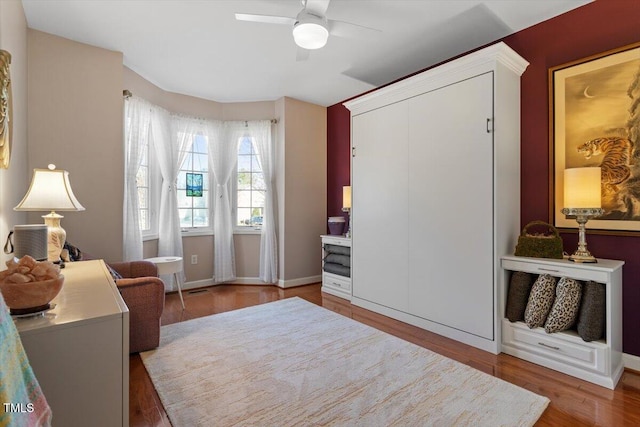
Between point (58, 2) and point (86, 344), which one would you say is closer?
point (86, 344)

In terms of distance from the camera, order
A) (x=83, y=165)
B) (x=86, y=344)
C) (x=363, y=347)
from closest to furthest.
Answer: (x=86, y=344) → (x=363, y=347) → (x=83, y=165)

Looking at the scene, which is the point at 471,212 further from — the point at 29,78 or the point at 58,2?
the point at 29,78

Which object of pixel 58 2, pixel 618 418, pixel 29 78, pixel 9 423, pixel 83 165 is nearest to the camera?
pixel 9 423

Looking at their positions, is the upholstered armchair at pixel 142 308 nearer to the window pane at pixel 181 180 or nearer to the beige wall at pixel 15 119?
the beige wall at pixel 15 119

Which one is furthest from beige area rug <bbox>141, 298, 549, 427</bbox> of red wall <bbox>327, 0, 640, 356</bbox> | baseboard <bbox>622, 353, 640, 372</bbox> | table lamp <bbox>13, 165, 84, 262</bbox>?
red wall <bbox>327, 0, 640, 356</bbox>

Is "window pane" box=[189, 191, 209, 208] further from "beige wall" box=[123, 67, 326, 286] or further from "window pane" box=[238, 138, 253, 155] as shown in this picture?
"window pane" box=[238, 138, 253, 155]

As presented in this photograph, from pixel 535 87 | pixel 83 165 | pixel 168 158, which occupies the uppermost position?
pixel 535 87

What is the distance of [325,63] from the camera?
3.43m

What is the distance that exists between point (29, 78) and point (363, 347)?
3740 millimetres

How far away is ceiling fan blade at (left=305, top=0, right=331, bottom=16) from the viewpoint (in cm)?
205

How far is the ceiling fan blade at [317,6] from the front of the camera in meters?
2.05

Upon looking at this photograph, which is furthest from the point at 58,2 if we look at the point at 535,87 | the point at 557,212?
the point at 557,212

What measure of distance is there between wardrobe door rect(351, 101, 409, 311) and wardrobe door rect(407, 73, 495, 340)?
0.12 metres

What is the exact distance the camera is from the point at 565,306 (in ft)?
7.15
